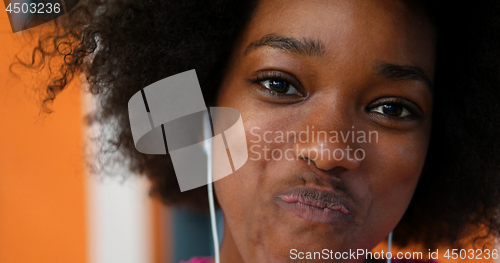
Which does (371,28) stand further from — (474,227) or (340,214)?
(474,227)

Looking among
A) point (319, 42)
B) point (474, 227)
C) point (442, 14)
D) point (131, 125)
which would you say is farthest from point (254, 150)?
point (474, 227)

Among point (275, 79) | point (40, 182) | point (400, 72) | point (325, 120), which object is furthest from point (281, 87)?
point (40, 182)

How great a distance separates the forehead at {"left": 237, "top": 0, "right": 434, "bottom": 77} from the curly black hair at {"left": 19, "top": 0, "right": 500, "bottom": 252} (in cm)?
8

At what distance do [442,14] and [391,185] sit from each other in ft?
1.49

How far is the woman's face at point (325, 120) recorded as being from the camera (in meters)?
0.93

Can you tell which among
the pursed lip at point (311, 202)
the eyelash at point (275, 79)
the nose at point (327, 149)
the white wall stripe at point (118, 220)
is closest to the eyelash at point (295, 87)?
the eyelash at point (275, 79)

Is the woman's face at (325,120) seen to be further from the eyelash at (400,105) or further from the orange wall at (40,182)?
the orange wall at (40,182)

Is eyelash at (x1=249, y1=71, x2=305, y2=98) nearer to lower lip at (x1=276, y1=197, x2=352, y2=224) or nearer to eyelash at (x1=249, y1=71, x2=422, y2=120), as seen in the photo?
eyelash at (x1=249, y1=71, x2=422, y2=120)

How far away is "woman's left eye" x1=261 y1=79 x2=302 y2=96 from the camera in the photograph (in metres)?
1.00

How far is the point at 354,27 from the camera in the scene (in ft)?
3.08

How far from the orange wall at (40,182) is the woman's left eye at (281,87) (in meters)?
0.78

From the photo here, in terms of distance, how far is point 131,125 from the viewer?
4.13 feet

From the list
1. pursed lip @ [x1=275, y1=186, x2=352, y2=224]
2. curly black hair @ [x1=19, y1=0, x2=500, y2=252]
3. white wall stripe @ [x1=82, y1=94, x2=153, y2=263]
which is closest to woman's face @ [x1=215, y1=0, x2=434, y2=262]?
pursed lip @ [x1=275, y1=186, x2=352, y2=224]

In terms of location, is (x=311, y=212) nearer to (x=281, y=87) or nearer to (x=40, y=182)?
(x=281, y=87)
